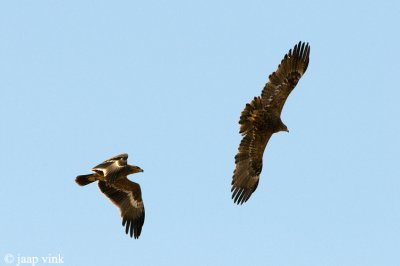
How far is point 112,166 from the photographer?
18781 mm

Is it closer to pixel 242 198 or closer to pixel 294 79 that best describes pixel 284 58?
pixel 294 79

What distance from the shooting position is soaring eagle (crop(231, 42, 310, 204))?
67.0 ft

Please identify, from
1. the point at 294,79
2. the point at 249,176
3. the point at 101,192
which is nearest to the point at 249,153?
the point at 249,176

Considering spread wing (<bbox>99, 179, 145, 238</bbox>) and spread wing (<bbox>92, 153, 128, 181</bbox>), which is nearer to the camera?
spread wing (<bbox>92, 153, 128, 181</bbox>)

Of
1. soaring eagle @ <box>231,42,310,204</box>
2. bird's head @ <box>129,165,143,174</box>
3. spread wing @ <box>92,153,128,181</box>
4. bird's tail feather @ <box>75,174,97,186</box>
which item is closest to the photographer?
spread wing @ <box>92,153,128,181</box>

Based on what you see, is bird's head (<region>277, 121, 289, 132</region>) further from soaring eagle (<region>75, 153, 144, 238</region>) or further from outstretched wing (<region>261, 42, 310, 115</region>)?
soaring eagle (<region>75, 153, 144, 238</region>)

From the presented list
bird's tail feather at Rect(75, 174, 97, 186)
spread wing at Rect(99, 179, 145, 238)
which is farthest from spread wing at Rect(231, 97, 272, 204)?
bird's tail feather at Rect(75, 174, 97, 186)

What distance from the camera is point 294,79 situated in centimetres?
2058

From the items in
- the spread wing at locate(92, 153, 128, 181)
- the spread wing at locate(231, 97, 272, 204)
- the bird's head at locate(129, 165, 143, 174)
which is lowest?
the spread wing at locate(92, 153, 128, 181)

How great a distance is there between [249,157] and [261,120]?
115 centimetres

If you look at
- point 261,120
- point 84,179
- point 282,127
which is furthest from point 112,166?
point 282,127

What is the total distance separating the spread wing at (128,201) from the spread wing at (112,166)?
1382mm

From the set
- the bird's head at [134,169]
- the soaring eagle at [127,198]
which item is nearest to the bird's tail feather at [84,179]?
the soaring eagle at [127,198]

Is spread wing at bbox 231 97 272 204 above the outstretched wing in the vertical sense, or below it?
below
